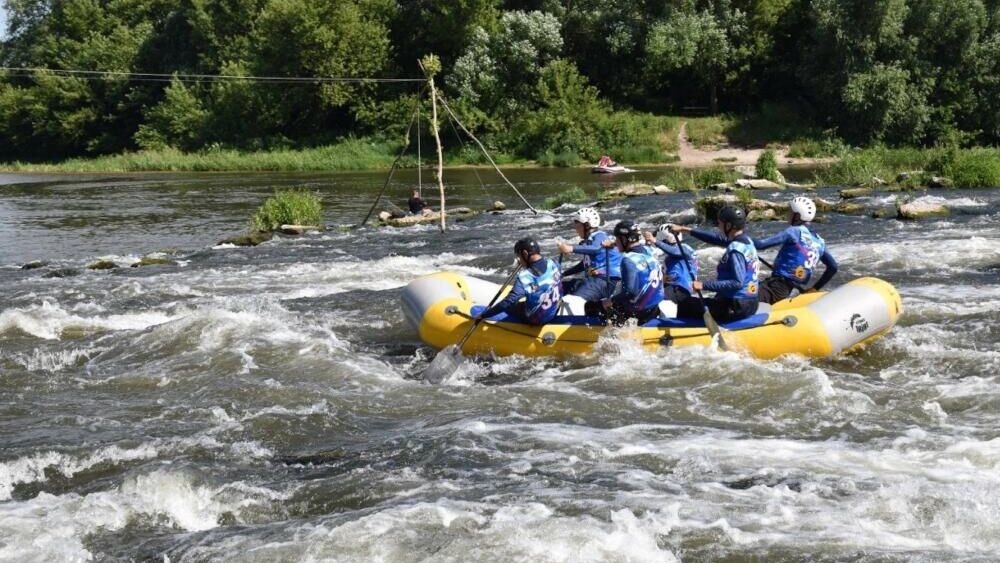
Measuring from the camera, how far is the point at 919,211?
19.1 metres

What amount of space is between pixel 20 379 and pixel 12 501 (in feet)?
11.3

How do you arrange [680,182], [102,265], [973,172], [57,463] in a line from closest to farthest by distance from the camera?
[57,463] → [102,265] → [973,172] → [680,182]

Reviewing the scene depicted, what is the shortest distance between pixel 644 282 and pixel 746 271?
92cm

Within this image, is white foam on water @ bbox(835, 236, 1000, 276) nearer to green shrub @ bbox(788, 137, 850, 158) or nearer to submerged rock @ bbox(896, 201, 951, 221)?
submerged rock @ bbox(896, 201, 951, 221)

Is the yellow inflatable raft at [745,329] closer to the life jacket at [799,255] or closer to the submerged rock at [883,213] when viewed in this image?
the life jacket at [799,255]

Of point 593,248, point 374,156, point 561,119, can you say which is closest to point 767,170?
point 593,248

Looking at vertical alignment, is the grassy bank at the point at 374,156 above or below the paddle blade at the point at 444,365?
below

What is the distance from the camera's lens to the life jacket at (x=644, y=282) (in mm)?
9609

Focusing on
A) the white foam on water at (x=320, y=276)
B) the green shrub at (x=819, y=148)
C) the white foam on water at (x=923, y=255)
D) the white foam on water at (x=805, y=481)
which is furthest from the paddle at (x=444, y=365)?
the green shrub at (x=819, y=148)

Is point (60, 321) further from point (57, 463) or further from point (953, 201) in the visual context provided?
point (953, 201)

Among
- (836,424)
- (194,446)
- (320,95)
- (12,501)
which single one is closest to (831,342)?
(836,424)

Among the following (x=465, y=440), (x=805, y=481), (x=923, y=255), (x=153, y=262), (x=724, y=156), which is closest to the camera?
(x=805, y=481)

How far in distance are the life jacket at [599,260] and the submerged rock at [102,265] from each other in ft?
33.1

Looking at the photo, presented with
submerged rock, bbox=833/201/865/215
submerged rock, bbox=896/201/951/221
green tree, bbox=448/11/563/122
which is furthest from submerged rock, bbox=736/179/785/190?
green tree, bbox=448/11/563/122
